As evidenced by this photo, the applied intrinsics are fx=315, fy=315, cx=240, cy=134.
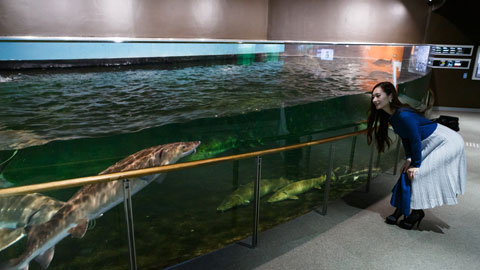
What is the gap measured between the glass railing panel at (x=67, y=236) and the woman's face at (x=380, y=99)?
2.00 metres

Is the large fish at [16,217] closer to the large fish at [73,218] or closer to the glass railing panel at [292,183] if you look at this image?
the large fish at [73,218]

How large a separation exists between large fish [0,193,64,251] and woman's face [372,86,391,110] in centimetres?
240

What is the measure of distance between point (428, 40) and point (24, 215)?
10.1m

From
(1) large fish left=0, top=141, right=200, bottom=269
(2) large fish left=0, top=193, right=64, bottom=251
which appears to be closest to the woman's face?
(1) large fish left=0, top=141, right=200, bottom=269

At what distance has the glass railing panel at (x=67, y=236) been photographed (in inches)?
67.1

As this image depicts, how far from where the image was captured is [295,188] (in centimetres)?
323

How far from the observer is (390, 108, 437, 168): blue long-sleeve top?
2.36 meters

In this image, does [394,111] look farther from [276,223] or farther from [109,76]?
[109,76]

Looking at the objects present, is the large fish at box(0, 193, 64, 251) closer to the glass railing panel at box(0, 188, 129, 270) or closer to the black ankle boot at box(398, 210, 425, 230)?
the glass railing panel at box(0, 188, 129, 270)

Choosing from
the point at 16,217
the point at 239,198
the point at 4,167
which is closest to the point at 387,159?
the point at 239,198

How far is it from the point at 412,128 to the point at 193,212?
1772mm

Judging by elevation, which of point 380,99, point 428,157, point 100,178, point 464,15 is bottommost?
point 428,157

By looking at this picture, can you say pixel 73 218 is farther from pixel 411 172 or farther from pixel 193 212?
pixel 411 172

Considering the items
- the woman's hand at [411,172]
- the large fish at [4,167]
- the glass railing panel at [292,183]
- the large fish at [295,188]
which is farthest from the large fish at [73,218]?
the woman's hand at [411,172]
